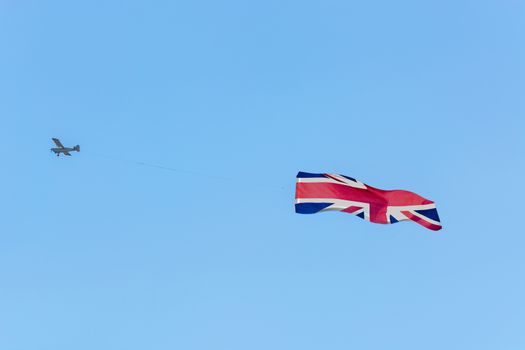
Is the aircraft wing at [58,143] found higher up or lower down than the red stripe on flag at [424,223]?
higher up

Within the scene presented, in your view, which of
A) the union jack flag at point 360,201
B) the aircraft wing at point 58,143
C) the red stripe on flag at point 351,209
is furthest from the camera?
the aircraft wing at point 58,143

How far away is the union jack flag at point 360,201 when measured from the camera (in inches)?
2234

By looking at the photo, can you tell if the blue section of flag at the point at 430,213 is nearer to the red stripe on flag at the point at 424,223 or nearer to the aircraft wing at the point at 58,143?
the red stripe on flag at the point at 424,223

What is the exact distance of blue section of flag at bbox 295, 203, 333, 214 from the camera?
56.2 m

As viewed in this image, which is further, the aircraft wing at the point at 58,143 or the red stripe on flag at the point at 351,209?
the aircraft wing at the point at 58,143

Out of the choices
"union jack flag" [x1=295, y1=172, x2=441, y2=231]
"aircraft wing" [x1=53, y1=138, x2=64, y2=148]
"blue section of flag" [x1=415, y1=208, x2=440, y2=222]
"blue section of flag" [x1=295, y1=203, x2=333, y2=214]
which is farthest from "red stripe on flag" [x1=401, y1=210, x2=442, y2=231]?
"aircraft wing" [x1=53, y1=138, x2=64, y2=148]

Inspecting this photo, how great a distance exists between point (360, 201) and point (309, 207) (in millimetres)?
4609

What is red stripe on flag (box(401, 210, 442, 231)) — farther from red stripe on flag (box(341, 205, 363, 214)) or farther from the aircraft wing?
the aircraft wing

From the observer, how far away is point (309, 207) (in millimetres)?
56719

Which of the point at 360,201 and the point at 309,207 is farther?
the point at 360,201

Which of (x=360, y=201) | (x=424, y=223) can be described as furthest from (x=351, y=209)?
(x=424, y=223)

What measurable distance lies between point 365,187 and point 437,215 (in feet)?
21.2

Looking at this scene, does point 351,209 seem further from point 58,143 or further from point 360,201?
point 58,143

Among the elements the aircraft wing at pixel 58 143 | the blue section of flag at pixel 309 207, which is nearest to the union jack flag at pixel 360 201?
the blue section of flag at pixel 309 207
